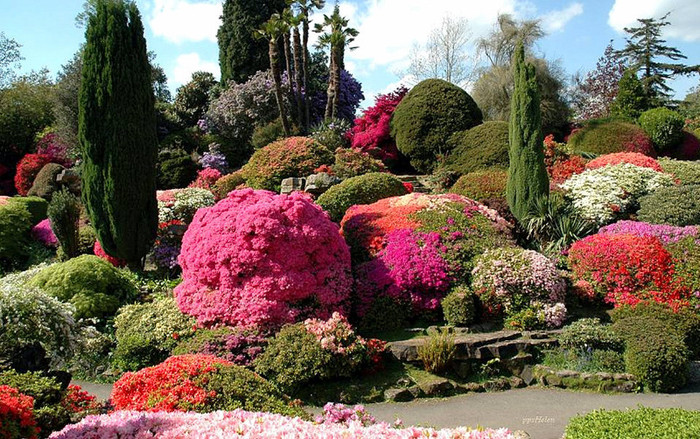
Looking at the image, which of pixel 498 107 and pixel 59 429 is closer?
pixel 59 429

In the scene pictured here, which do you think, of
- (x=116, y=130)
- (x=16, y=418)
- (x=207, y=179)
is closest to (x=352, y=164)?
(x=207, y=179)

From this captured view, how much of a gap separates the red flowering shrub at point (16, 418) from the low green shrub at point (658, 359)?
272 inches

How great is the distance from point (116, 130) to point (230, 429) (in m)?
8.99

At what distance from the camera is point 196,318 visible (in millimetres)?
8578

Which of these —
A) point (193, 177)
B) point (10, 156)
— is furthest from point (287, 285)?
point (10, 156)

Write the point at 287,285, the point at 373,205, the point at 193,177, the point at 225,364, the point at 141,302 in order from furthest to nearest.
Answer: the point at 193,177, the point at 373,205, the point at 141,302, the point at 287,285, the point at 225,364

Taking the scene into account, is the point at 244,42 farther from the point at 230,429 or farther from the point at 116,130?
the point at 230,429

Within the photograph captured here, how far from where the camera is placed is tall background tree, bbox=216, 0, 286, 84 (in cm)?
2620

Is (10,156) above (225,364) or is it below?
above

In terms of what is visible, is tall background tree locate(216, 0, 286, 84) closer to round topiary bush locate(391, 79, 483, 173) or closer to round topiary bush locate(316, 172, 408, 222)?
round topiary bush locate(391, 79, 483, 173)

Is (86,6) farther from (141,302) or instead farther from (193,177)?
(193,177)

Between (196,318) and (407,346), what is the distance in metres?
3.27

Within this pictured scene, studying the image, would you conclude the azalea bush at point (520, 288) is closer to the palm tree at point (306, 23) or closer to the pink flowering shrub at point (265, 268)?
the pink flowering shrub at point (265, 268)

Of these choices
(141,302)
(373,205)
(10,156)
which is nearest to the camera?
(141,302)
